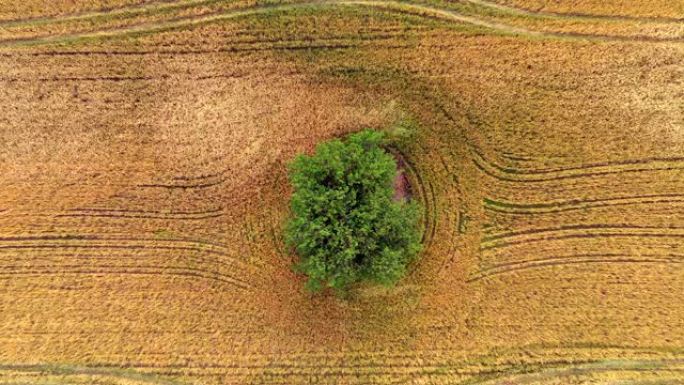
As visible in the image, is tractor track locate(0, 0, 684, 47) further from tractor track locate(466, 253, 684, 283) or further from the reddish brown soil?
tractor track locate(466, 253, 684, 283)

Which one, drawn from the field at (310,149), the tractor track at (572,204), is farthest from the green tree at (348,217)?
the tractor track at (572,204)

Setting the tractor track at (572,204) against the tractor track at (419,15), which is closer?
the tractor track at (419,15)

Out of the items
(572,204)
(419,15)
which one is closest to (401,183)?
(419,15)

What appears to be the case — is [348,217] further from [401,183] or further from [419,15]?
[419,15]

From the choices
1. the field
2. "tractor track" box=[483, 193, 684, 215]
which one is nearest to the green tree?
the field

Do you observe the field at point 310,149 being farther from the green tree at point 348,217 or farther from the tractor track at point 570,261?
the green tree at point 348,217

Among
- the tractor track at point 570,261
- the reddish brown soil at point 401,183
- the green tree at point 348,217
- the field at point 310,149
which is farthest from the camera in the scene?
the reddish brown soil at point 401,183
